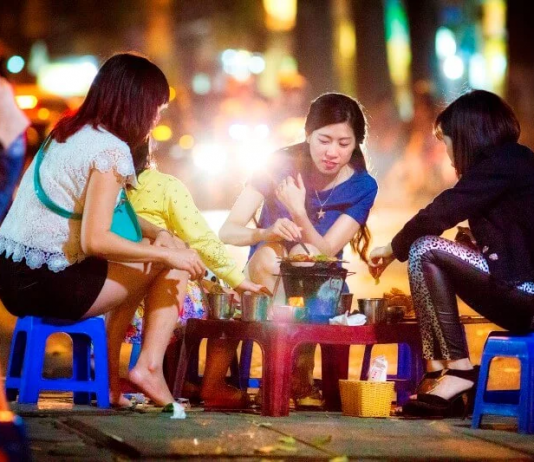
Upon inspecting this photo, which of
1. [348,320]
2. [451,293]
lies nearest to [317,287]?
[348,320]

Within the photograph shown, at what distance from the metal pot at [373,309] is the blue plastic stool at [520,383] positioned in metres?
0.74

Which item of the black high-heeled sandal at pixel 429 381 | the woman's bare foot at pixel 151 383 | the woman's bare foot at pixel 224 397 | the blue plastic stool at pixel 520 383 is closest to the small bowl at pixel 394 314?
the black high-heeled sandal at pixel 429 381

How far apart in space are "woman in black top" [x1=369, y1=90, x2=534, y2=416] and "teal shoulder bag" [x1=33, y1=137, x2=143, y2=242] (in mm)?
1391

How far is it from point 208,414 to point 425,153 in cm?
3864

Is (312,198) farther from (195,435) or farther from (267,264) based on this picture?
(195,435)

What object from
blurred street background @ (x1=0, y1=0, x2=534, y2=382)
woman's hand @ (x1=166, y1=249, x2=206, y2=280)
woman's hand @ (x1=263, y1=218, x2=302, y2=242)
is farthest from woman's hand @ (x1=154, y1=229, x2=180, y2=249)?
blurred street background @ (x1=0, y1=0, x2=534, y2=382)

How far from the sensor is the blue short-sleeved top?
707 centimetres

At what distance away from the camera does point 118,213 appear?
5754mm

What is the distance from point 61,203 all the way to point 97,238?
331 millimetres

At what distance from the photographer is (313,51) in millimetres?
63750

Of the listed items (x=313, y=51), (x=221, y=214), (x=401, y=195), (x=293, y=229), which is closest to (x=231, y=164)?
(x=221, y=214)

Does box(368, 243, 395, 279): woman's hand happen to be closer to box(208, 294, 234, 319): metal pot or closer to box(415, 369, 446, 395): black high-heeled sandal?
box(415, 369, 446, 395): black high-heeled sandal

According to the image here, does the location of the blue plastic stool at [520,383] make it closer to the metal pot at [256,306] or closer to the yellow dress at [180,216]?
the metal pot at [256,306]

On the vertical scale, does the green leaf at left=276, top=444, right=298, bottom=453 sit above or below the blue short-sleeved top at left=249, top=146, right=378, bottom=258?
below
